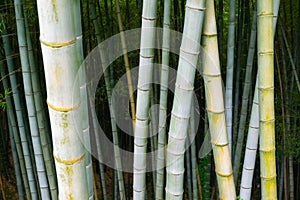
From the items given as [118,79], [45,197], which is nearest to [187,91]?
[45,197]

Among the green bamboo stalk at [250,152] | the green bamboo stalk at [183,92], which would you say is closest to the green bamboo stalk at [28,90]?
the green bamboo stalk at [183,92]

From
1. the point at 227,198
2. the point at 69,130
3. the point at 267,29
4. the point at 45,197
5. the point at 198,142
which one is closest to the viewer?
the point at 69,130

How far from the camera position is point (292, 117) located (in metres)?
3.19

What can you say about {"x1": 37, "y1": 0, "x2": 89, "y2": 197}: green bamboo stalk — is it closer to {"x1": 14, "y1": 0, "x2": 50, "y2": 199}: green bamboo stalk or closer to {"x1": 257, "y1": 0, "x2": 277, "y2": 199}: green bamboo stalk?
{"x1": 257, "y1": 0, "x2": 277, "y2": 199}: green bamboo stalk

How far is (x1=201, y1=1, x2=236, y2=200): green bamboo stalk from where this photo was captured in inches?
39.0

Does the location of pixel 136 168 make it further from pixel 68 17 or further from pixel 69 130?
pixel 68 17

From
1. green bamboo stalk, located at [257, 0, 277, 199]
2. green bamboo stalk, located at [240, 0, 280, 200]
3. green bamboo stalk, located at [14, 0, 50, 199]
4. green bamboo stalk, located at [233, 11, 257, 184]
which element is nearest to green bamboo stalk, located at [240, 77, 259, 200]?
green bamboo stalk, located at [240, 0, 280, 200]

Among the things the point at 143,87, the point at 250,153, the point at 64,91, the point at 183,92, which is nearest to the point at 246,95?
the point at 250,153

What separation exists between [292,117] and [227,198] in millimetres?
2256

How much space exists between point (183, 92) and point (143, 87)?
257 millimetres

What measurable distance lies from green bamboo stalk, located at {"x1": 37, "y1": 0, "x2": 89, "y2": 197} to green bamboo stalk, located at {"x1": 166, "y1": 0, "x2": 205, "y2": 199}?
30cm

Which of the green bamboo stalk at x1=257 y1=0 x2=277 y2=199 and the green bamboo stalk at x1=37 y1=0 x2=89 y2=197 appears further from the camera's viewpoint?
the green bamboo stalk at x1=257 y1=0 x2=277 y2=199

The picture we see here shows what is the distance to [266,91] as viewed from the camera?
3.49 ft

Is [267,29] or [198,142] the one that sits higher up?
[267,29]
